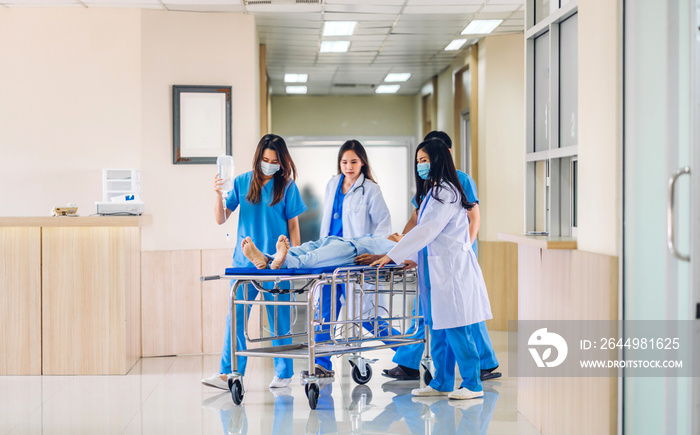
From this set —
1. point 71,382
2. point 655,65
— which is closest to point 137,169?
point 71,382

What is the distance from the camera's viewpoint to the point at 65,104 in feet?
17.4

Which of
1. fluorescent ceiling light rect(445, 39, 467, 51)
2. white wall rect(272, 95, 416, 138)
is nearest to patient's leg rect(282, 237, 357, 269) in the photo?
fluorescent ceiling light rect(445, 39, 467, 51)

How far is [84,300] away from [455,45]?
4.25m

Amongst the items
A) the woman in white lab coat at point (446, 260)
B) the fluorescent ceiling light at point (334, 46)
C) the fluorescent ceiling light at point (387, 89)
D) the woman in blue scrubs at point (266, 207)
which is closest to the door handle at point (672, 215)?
the woman in white lab coat at point (446, 260)

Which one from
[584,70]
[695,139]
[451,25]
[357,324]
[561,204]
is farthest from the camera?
[451,25]

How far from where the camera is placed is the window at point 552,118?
3551mm

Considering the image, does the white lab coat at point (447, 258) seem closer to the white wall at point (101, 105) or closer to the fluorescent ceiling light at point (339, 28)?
the white wall at point (101, 105)

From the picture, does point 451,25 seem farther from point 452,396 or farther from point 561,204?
point 452,396

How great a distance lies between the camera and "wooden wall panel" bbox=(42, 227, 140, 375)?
4.69 meters

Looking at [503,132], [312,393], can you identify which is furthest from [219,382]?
[503,132]

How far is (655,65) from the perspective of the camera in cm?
237

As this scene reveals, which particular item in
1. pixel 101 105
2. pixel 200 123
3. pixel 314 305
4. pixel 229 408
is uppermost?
pixel 101 105

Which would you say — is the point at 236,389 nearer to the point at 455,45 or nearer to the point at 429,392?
the point at 429,392

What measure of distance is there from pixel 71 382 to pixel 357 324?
1.98 meters
